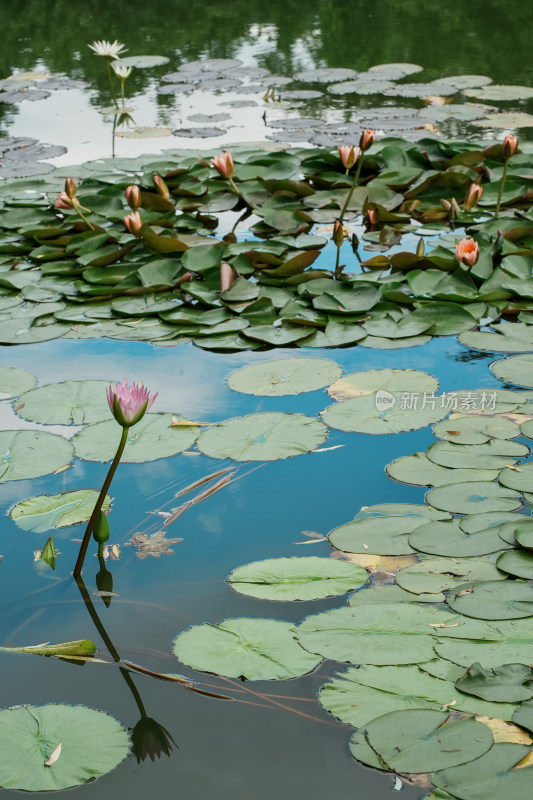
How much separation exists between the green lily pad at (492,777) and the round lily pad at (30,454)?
1257 millimetres

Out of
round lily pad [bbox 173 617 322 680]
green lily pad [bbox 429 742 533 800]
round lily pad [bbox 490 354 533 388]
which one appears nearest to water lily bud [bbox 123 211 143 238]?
round lily pad [bbox 490 354 533 388]

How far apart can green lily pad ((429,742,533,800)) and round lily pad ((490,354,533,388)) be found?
1.32 meters

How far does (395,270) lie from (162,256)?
89 centimetres

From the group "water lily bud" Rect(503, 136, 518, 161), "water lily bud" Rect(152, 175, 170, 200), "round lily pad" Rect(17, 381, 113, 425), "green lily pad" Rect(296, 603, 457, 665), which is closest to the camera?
"green lily pad" Rect(296, 603, 457, 665)

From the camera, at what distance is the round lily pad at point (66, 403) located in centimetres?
240

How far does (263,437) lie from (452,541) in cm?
63

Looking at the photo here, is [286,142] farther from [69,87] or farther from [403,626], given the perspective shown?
[403,626]

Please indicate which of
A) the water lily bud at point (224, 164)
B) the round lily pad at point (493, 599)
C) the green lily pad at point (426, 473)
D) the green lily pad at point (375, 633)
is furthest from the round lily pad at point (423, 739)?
the water lily bud at point (224, 164)

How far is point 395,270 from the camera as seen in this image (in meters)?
3.15

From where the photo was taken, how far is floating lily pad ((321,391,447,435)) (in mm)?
2258

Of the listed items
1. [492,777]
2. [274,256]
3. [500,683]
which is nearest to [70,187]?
[274,256]

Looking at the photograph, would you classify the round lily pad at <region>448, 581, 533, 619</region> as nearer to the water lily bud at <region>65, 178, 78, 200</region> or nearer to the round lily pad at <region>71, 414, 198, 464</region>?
the round lily pad at <region>71, 414, 198, 464</region>

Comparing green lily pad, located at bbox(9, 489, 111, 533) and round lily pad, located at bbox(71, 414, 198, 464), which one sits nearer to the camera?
green lily pad, located at bbox(9, 489, 111, 533)

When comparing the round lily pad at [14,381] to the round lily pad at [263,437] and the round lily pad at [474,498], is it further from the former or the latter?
the round lily pad at [474,498]
